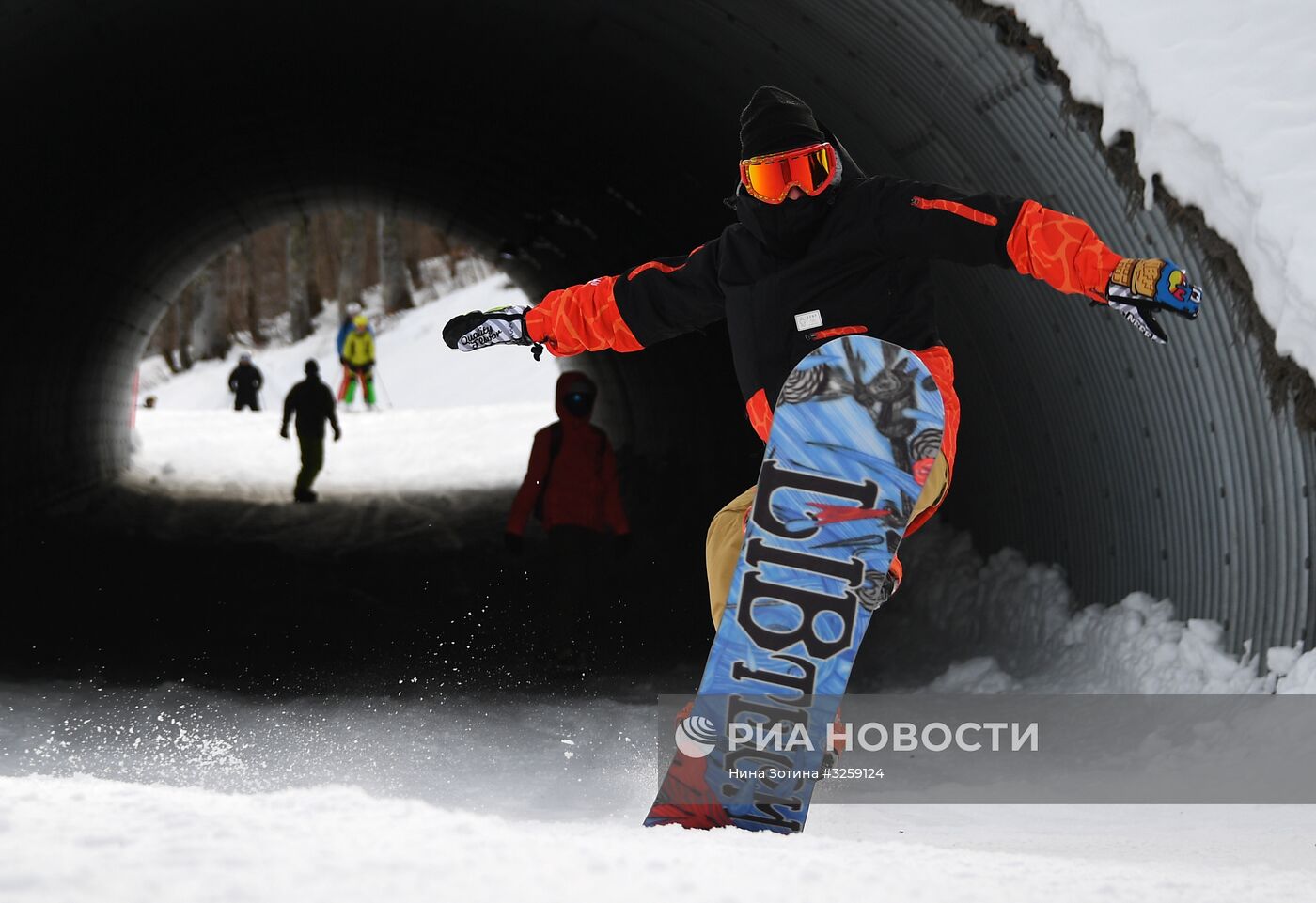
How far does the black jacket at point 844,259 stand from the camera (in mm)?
3537

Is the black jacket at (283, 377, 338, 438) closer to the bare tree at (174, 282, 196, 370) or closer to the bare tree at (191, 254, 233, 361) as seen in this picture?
the bare tree at (191, 254, 233, 361)

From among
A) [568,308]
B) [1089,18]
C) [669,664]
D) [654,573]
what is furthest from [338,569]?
[1089,18]

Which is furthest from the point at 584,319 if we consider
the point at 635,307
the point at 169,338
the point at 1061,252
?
the point at 169,338

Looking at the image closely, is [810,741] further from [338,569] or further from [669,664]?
[338,569]

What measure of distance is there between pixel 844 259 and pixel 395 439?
16.0 m

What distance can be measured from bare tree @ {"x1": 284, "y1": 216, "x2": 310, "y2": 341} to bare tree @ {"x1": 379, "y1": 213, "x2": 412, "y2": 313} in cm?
216

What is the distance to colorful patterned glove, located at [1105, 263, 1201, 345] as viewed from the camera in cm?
314

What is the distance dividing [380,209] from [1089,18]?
1316 cm

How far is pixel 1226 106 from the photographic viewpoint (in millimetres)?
4352

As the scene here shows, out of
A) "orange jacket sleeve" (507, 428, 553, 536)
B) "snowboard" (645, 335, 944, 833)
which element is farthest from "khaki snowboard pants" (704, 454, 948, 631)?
"orange jacket sleeve" (507, 428, 553, 536)

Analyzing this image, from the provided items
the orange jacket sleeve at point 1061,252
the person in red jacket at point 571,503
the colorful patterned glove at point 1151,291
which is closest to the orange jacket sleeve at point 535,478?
the person in red jacket at point 571,503

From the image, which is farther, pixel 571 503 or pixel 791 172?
pixel 571 503

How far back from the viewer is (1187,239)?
4500mm

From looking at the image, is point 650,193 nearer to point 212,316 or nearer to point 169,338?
point 212,316
